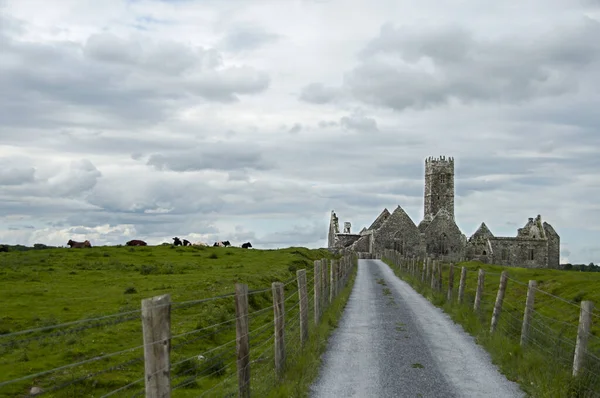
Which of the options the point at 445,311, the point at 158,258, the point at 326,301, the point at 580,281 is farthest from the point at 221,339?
the point at 158,258

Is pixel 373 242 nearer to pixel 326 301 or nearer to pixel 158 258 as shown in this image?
pixel 158 258

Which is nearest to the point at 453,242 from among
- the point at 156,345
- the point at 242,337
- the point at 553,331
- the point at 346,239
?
the point at 346,239

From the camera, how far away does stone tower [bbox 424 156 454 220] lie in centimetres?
13862

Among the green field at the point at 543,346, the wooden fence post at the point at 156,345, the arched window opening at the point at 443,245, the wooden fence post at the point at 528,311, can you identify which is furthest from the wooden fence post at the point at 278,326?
the arched window opening at the point at 443,245

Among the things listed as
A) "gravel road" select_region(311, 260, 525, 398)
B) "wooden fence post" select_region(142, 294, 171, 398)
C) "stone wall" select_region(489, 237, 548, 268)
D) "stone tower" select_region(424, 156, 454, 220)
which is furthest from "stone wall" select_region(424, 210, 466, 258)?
"wooden fence post" select_region(142, 294, 171, 398)

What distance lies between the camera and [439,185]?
13975 cm

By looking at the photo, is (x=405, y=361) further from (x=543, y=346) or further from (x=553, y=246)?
(x=553, y=246)

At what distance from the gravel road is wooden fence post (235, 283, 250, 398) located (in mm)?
1933

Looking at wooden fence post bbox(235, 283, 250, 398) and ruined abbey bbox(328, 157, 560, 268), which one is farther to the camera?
ruined abbey bbox(328, 157, 560, 268)

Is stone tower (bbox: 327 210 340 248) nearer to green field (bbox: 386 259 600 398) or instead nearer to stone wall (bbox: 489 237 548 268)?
stone wall (bbox: 489 237 548 268)

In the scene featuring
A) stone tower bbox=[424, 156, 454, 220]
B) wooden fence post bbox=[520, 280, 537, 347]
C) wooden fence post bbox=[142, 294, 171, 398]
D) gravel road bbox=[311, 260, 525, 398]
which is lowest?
gravel road bbox=[311, 260, 525, 398]

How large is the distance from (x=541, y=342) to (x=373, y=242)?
315 feet

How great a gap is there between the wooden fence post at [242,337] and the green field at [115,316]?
0.61m

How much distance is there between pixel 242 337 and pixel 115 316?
2.20 meters
